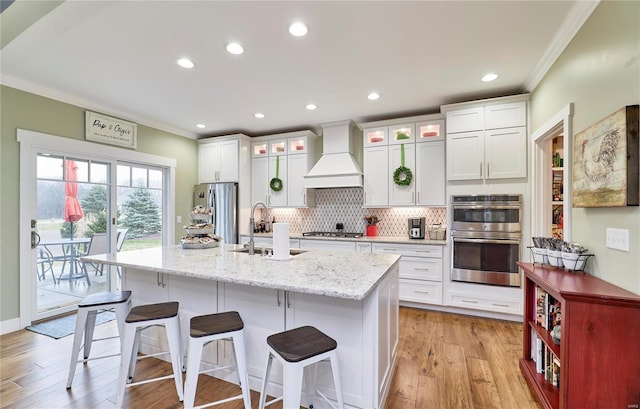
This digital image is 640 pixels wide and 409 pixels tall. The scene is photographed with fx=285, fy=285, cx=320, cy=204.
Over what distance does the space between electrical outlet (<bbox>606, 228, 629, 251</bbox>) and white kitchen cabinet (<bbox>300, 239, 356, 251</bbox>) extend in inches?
107

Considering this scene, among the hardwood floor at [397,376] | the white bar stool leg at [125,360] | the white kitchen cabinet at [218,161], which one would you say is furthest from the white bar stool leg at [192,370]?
the white kitchen cabinet at [218,161]

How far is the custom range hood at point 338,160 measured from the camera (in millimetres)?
4328

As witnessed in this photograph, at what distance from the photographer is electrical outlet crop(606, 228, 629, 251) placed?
1.54m

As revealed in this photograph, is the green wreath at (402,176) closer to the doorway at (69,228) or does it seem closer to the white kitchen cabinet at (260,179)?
the white kitchen cabinet at (260,179)

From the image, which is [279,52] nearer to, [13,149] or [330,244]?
[330,244]

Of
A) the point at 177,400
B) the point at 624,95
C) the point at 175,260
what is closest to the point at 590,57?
the point at 624,95

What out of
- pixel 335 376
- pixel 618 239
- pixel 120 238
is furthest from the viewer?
pixel 120 238

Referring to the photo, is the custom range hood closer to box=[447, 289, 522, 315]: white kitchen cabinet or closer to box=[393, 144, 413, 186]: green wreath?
box=[393, 144, 413, 186]: green wreath

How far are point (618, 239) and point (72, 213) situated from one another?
206 inches

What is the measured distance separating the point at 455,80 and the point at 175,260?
3248 mm

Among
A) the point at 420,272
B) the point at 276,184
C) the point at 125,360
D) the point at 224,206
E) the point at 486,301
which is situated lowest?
the point at 486,301

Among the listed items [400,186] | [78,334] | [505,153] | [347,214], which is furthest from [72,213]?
[505,153]

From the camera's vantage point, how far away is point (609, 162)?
1623mm

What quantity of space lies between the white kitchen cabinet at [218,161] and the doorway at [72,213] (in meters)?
0.72
